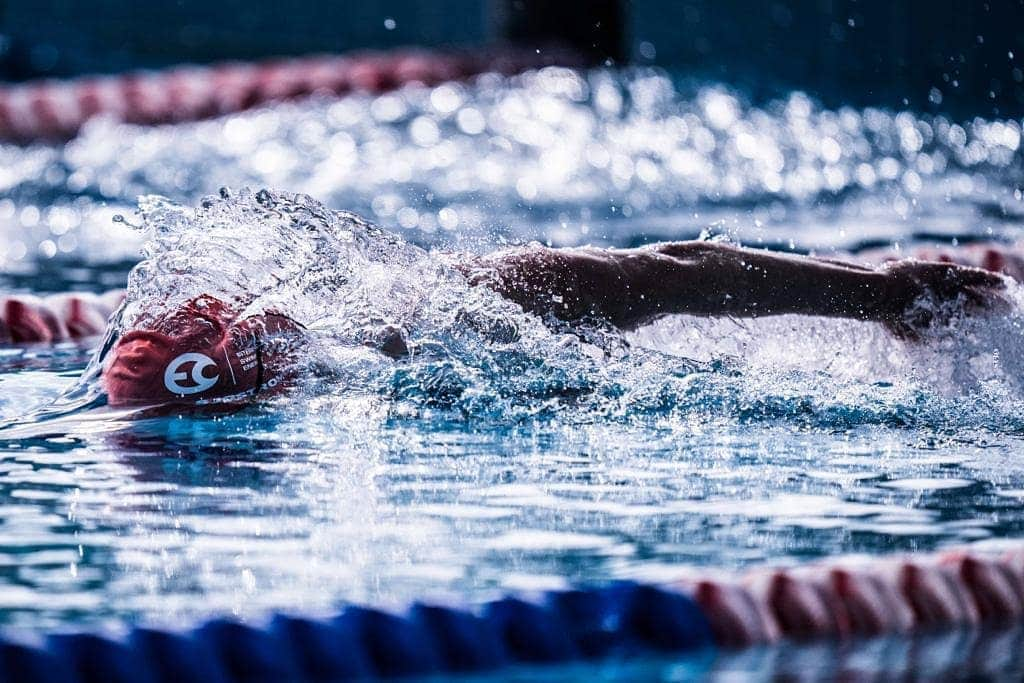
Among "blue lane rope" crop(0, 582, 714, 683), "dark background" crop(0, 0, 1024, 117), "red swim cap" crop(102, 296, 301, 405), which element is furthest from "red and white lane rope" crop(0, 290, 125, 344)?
"dark background" crop(0, 0, 1024, 117)

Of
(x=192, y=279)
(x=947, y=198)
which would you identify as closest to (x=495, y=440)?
(x=192, y=279)

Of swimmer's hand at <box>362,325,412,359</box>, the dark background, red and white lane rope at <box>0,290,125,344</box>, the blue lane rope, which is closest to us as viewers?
the blue lane rope

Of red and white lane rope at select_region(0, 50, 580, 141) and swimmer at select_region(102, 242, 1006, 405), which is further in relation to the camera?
red and white lane rope at select_region(0, 50, 580, 141)

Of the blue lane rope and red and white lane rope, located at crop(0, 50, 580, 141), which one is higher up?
red and white lane rope, located at crop(0, 50, 580, 141)

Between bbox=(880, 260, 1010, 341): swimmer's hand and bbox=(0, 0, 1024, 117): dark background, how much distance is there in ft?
17.9

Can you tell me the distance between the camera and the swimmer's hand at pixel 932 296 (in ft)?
9.63

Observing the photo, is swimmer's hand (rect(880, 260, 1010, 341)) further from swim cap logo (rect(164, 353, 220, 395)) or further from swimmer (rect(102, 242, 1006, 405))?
swim cap logo (rect(164, 353, 220, 395))

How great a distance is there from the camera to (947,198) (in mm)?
6406

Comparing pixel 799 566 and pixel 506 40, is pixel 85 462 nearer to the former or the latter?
pixel 799 566

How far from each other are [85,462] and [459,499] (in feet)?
2.22

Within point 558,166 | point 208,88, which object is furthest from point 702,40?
point 208,88

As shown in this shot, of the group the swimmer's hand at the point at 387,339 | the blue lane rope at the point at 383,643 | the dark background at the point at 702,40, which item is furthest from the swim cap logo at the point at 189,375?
the dark background at the point at 702,40

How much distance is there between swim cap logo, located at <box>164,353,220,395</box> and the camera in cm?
276

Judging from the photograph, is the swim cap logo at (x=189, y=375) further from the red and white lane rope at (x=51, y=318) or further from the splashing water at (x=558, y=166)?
the splashing water at (x=558, y=166)
